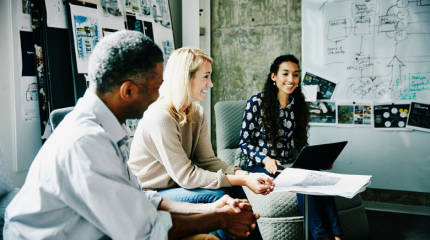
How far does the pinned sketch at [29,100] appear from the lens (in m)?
2.30

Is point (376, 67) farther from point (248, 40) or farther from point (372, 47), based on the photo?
point (248, 40)

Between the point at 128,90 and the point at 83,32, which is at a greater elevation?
the point at 83,32

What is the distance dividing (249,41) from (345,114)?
1.19 metres

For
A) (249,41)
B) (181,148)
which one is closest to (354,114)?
(249,41)

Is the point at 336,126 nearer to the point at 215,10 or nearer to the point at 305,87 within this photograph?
the point at 305,87

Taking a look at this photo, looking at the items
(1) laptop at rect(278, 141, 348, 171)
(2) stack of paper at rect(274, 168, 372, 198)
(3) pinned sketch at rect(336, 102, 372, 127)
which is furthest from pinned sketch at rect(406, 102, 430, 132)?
(2) stack of paper at rect(274, 168, 372, 198)

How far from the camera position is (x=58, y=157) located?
3.01ft

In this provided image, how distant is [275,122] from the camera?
2611mm

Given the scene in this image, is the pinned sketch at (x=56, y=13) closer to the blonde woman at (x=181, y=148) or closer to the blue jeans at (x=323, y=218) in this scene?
the blonde woman at (x=181, y=148)

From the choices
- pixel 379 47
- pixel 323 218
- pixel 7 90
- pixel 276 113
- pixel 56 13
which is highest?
pixel 56 13

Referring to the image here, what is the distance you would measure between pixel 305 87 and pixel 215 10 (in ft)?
4.22

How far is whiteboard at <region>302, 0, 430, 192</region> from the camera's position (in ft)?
9.94

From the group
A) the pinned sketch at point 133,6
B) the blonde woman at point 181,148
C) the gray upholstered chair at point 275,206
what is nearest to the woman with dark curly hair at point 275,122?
the gray upholstered chair at point 275,206

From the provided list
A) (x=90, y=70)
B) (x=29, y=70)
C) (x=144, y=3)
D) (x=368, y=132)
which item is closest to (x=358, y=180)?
(x=90, y=70)
